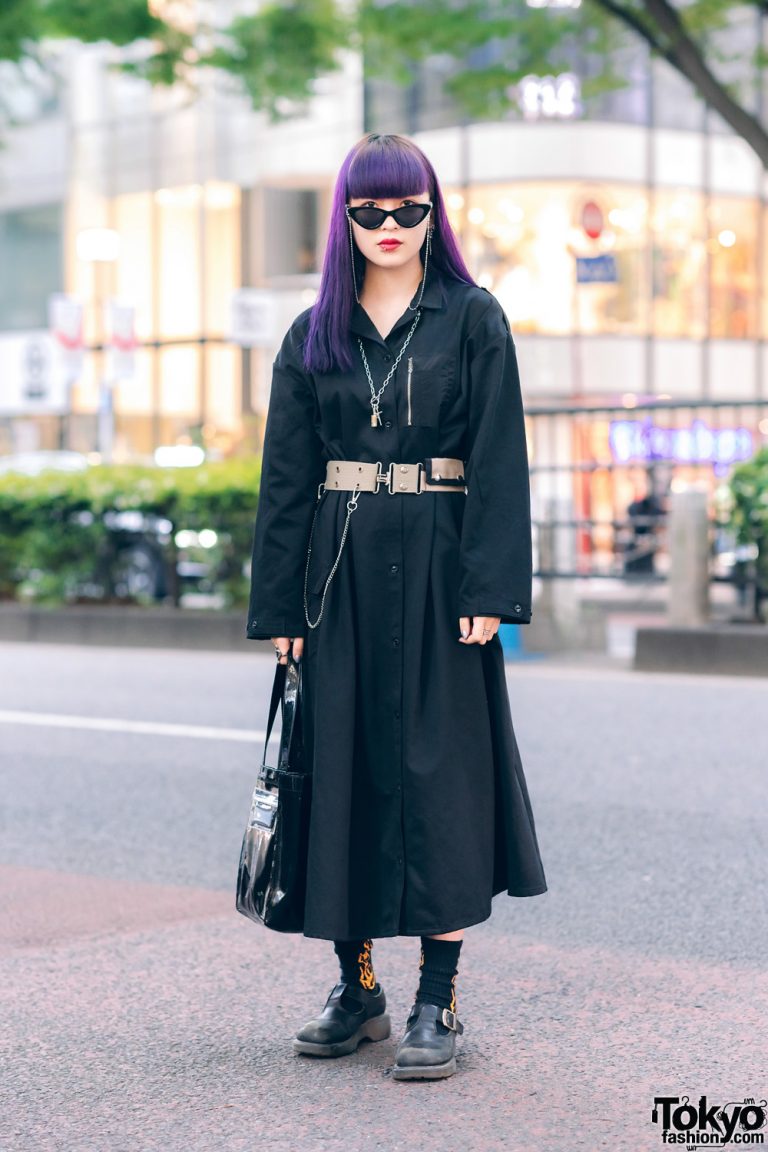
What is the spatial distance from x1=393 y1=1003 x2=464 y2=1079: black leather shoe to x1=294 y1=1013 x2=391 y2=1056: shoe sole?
0.15m

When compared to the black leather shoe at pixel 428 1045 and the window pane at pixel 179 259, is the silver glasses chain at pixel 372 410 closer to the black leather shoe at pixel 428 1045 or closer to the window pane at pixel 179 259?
the black leather shoe at pixel 428 1045

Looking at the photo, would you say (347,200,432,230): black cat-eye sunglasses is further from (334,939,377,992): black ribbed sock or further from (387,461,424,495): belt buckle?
(334,939,377,992): black ribbed sock

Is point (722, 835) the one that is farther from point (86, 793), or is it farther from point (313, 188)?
point (313, 188)

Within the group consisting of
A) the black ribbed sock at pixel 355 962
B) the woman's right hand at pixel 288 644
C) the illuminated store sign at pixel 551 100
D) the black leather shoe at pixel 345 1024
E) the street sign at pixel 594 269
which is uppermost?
the illuminated store sign at pixel 551 100

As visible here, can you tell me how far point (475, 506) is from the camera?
12.6 feet

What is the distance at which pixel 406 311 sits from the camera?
3957 mm

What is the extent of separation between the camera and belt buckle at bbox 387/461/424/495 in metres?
3.91

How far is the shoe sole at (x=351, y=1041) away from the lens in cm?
395

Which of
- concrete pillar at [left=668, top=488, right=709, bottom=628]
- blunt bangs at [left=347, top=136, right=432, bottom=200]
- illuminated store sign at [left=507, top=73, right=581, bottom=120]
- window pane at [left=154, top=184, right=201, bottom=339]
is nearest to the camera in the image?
blunt bangs at [left=347, top=136, right=432, bottom=200]

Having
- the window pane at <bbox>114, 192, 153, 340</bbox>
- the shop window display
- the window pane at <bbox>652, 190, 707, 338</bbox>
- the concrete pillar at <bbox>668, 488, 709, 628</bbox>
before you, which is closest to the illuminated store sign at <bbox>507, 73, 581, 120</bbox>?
the shop window display

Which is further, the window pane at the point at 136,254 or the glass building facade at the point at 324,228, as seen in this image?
the window pane at the point at 136,254

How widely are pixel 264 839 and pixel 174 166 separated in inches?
1378

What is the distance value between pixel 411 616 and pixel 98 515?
1107 cm

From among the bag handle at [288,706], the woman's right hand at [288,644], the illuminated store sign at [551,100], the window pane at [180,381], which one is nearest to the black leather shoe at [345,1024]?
the bag handle at [288,706]
